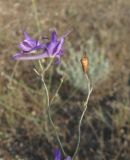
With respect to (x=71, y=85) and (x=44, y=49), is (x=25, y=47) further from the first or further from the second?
(x=71, y=85)

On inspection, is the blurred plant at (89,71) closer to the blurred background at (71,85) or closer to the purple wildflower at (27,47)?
the blurred background at (71,85)

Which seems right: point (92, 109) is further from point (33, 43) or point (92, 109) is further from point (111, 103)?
point (33, 43)

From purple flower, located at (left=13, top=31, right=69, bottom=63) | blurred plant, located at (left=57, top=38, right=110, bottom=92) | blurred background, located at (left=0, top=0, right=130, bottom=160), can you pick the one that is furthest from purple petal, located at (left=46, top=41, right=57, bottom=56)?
blurred plant, located at (left=57, top=38, right=110, bottom=92)

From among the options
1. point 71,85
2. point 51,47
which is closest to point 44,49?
point 51,47

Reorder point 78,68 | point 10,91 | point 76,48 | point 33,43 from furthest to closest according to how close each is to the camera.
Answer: point 76,48 → point 78,68 → point 10,91 → point 33,43

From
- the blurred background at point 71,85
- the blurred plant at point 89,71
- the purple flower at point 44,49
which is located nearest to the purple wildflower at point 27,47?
the purple flower at point 44,49

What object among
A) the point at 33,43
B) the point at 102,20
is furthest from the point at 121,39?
the point at 33,43

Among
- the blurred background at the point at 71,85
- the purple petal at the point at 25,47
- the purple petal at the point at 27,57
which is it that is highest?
the purple petal at the point at 27,57

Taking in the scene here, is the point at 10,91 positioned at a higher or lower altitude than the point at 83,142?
higher
